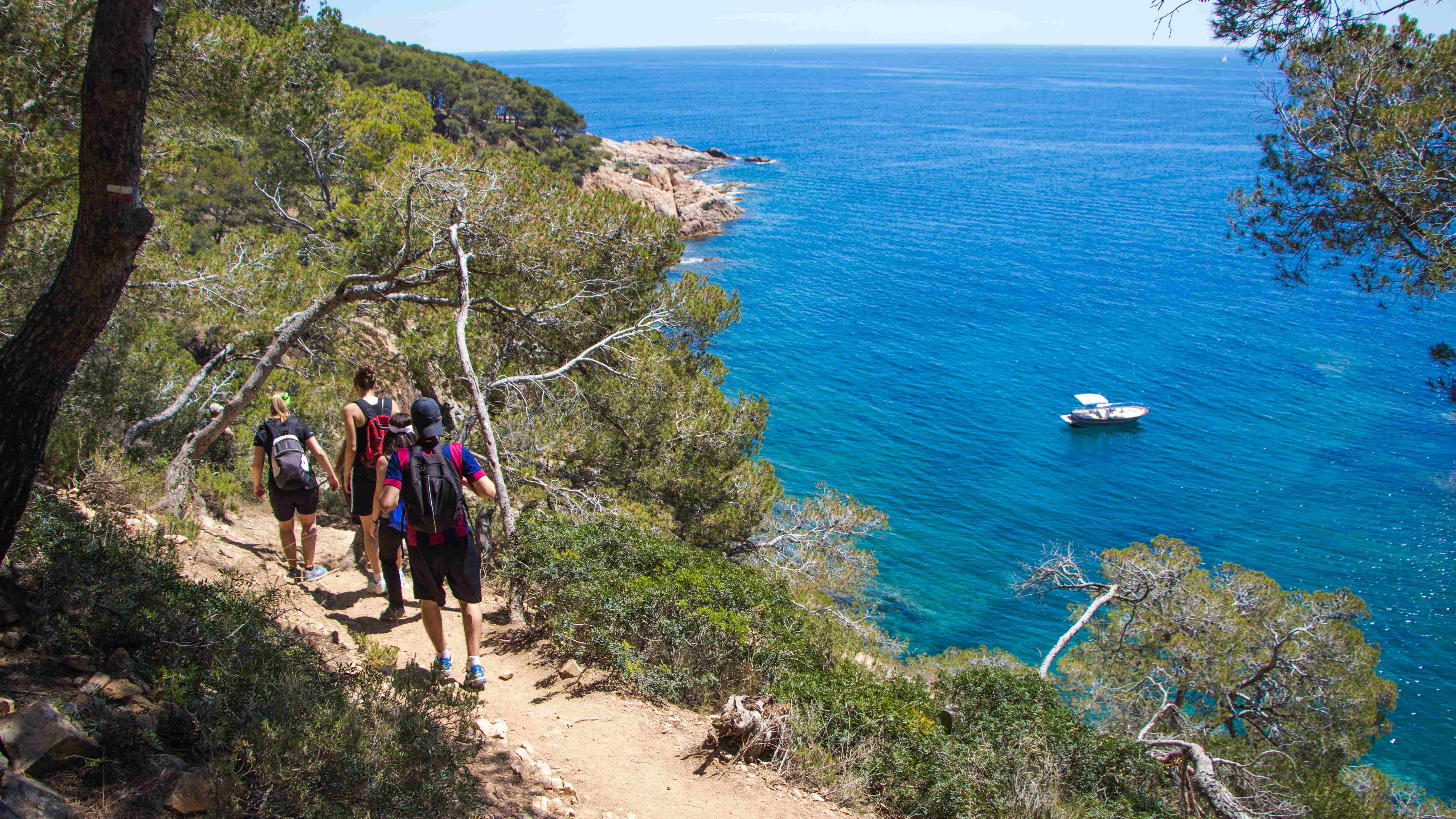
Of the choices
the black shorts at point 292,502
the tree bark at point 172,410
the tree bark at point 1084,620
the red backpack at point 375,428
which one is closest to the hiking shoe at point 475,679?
the red backpack at point 375,428

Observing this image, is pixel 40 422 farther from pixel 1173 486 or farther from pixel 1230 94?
pixel 1230 94

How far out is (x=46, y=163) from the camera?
20.6ft

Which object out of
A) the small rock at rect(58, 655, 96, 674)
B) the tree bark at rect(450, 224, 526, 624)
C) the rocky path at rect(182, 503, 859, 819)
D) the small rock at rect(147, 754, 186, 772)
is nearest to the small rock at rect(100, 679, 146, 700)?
the small rock at rect(58, 655, 96, 674)

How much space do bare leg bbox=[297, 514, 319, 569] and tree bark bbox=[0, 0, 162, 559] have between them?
3090 millimetres

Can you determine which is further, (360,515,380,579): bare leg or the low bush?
(360,515,380,579): bare leg

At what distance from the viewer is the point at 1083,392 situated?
3425 centimetres

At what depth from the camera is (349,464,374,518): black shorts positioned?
632 centimetres

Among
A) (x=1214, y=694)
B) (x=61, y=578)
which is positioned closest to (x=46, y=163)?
(x=61, y=578)

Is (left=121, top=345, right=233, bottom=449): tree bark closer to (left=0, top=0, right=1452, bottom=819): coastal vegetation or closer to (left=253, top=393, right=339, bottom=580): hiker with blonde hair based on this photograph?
(left=0, top=0, right=1452, bottom=819): coastal vegetation

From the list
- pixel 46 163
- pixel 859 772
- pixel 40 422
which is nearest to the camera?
pixel 40 422

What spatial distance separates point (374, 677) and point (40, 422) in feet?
6.43

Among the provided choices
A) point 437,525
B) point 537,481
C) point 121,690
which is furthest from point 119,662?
point 537,481

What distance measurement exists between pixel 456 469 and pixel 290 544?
9.31 feet

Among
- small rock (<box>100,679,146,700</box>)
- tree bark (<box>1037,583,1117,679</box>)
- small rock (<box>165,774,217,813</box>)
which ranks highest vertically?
small rock (<box>100,679,146,700</box>)
